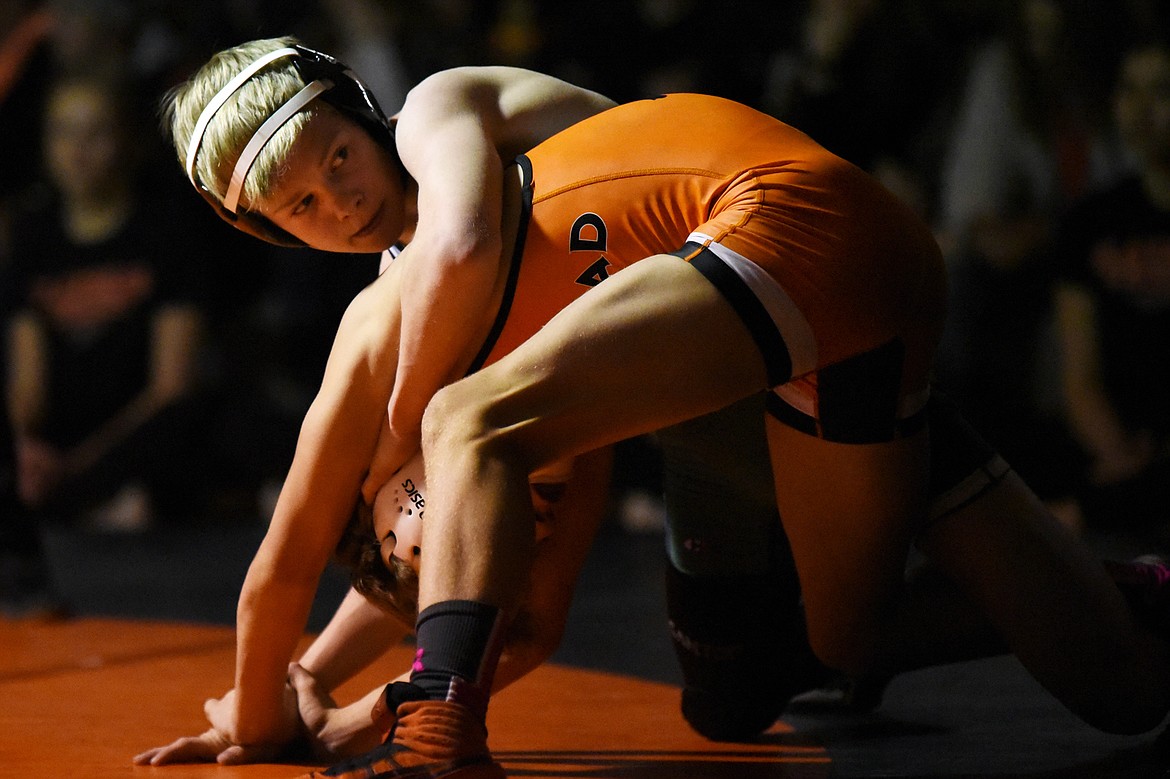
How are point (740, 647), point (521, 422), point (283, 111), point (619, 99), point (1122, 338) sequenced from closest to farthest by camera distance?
point (521, 422)
point (283, 111)
point (740, 647)
point (1122, 338)
point (619, 99)

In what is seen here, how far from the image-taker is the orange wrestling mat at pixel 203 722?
207cm

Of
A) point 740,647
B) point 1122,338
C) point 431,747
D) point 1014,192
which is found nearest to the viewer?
point 431,747

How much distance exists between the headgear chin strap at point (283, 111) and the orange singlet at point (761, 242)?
0.29 m

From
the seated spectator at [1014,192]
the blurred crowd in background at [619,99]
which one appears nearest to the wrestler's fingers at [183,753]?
the blurred crowd in background at [619,99]

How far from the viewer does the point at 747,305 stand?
66.8 inches

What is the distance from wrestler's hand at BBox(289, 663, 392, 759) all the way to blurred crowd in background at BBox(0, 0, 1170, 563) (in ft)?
8.57

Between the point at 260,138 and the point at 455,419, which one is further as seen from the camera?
the point at 260,138

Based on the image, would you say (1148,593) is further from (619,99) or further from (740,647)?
(619,99)

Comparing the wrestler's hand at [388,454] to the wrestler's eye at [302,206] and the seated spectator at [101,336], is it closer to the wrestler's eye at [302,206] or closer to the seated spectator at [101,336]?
the wrestler's eye at [302,206]

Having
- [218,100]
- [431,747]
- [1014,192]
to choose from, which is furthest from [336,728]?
[1014,192]

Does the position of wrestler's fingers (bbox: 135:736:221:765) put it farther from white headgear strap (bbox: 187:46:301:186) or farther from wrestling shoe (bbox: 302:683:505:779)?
white headgear strap (bbox: 187:46:301:186)

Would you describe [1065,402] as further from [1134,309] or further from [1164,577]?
[1164,577]

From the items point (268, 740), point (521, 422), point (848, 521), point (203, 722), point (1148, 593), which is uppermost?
point (521, 422)

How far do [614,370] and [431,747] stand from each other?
1.40 ft
